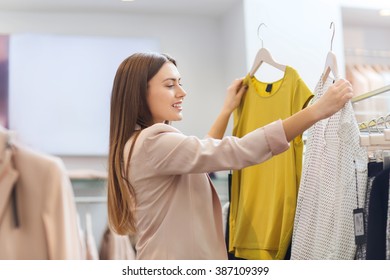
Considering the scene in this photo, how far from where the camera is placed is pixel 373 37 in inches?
91.2

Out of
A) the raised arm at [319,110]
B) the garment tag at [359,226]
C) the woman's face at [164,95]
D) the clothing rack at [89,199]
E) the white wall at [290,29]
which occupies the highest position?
the white wall at [290,29]

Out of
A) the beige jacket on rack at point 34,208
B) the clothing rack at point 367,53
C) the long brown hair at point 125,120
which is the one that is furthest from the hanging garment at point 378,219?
the clothing rack at point 367,53

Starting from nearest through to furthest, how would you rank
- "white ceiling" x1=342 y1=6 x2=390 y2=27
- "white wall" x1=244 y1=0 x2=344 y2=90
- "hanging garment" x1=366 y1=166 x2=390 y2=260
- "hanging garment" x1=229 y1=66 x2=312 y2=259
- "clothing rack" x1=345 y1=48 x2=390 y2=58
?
"hanging garment" x1=366 y1=166 x2=390 y2=260, "hanging garment" x1=229 y1=66 x2=312 y2=259, "white wall" x1=244 y1=0 x2=344 y2=90, "white ceiling" x1=342 y1=6 x2=390 y2=27, "clothing rack" x1=345 y1=48 x2=390 y2=58

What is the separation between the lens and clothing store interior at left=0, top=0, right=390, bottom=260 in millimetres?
1244

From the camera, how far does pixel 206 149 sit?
45.9 inches

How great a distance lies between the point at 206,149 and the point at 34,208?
411 millimetres

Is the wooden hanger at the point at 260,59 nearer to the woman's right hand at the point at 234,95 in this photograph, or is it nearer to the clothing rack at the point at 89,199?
the woman's right hand at the point at 234,95

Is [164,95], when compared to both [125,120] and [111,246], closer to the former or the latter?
[125,120]

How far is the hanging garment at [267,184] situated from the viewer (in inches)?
53.2

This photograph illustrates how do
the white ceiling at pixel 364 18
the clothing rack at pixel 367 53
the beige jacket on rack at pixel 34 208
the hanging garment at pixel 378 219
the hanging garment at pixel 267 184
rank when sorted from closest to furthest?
the hanging garment at pixel 378 219, the beige jacket on rack at pixel 34 208, the hanging garment at pixel 267 184, the white ceiling at pixel 364 18, the clothing rack at pixel 367 53

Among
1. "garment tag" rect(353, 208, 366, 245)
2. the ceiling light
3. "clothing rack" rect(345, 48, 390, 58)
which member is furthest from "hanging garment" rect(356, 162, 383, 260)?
"clothing rack" rect(345, 48, 390, 58)

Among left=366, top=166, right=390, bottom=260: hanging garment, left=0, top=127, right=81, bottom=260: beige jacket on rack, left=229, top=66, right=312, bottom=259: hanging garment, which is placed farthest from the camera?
left=229, top=66, right=312, bottom=259: hanging garment

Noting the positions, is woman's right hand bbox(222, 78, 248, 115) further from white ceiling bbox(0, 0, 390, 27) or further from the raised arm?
the raised arm
